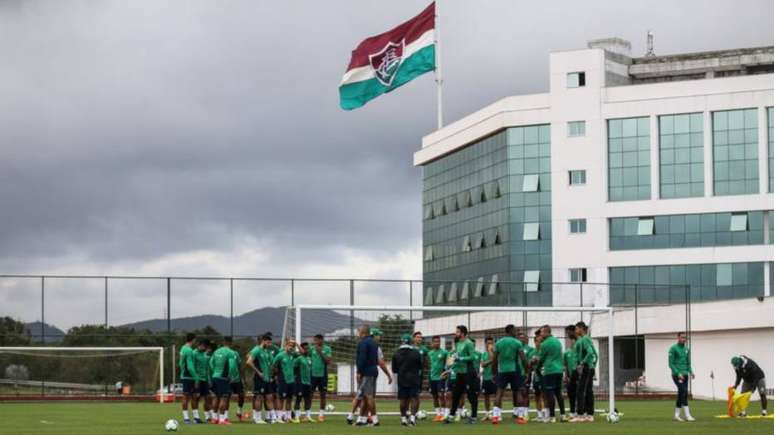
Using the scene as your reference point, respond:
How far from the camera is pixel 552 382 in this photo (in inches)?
1212

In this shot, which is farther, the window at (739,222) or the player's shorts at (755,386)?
the window at (739,222)

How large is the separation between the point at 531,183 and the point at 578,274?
6.35 metres

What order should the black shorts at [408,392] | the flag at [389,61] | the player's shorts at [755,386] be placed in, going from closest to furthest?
the black shorts at [408,392] < the player's shorts at [755,386] < the flag at [389,61]

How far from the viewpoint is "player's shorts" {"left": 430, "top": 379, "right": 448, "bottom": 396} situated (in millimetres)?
34219

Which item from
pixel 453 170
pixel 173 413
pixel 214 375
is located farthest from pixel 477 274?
pixel 214 375

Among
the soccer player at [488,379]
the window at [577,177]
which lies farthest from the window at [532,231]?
the soccer player at [488,379]

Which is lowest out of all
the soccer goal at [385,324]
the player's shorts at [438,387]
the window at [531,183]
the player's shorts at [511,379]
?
the player's shorts at [438,387]

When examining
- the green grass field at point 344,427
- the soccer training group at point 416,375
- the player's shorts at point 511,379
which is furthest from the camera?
the player's shorts at point 511,379

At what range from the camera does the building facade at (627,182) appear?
81.6 m

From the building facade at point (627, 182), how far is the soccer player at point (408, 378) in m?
44.4

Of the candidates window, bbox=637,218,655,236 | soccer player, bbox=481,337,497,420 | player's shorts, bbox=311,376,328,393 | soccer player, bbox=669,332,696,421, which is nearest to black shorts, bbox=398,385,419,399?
soccer player, bbox=481,337,497,420

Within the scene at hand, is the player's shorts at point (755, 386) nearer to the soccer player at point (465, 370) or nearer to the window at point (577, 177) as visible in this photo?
the soccer player at point (465, 370)

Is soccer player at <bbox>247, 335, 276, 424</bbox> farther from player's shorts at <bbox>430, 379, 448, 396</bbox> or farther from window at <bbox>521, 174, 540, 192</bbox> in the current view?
window at <bbox>521, 174, 540, 192</bbox>

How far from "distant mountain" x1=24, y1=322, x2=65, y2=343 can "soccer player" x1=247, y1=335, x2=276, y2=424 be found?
2575 cm
